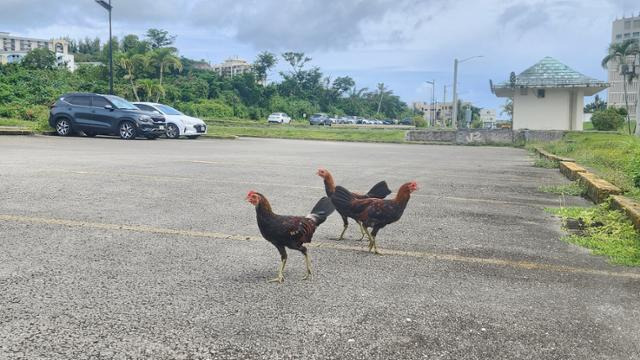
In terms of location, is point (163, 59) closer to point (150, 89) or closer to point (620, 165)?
point (150, 89)

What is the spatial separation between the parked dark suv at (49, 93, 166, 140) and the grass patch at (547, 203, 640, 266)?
656 inches

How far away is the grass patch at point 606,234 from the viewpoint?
15.9 ft

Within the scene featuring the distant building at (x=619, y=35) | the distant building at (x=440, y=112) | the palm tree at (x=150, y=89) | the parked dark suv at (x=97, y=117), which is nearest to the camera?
the parked dark suv at (x=97, y=117)

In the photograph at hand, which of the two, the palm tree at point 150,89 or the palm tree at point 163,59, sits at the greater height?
the palm tree at point 163,59

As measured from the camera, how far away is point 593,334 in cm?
306

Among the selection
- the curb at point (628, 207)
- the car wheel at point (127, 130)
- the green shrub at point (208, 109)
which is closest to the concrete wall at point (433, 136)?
the car wheel at point (127, 130)

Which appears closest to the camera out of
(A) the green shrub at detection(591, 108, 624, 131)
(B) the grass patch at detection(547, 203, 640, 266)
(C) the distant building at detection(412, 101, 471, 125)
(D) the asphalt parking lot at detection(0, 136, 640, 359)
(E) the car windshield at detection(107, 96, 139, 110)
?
(D) the asphalt parking lot at detection(0, 136, 640, 359)

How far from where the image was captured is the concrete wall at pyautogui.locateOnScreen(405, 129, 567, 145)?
2794cm

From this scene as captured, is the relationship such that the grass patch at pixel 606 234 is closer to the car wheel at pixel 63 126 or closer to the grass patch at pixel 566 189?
the grass patch at pixel 566 189

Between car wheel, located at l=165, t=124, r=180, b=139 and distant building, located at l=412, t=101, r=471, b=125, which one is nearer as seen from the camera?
car wheel, located at l=165, t=124, r=180, b=139

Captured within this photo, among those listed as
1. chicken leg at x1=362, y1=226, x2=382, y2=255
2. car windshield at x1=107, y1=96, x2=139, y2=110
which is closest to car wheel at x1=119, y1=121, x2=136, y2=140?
car windshield at x1=107, y1=96, x2=139, y2=110

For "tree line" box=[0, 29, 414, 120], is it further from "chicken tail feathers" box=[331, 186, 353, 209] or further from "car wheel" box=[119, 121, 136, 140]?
"chicken tail feathers" box=[331, 186, 353, 209]

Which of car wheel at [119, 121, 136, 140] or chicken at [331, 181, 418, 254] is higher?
car wheel at [119, 121, 136, 140]

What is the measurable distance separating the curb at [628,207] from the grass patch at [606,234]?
0.06 metres
